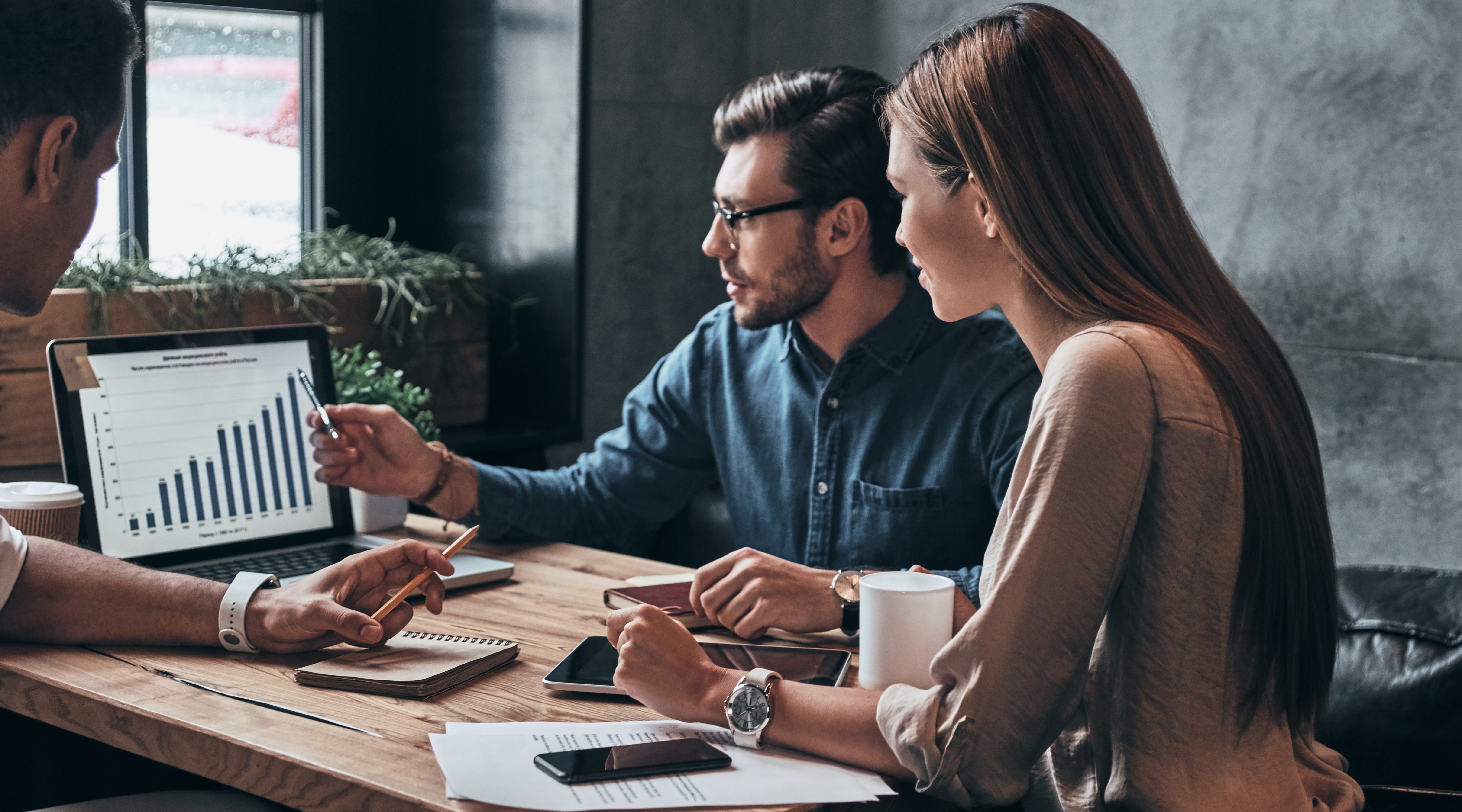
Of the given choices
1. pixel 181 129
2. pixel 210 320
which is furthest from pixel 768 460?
pixel 181 129

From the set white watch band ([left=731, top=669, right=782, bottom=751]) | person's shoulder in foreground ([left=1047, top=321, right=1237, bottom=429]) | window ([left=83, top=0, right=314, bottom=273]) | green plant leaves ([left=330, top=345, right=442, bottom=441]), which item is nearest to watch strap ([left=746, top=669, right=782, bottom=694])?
white watch band ([left=731, top=669, right=782, bottom=751])

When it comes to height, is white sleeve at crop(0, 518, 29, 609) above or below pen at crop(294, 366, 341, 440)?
below

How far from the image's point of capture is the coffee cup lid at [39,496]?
5.18ft

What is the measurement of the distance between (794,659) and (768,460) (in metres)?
0.70

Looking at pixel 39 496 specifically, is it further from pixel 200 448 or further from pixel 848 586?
pixel 848 586

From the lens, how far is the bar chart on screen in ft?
5.62

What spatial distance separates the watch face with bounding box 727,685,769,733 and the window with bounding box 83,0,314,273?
5.87 feet

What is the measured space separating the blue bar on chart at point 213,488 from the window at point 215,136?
0.86 m

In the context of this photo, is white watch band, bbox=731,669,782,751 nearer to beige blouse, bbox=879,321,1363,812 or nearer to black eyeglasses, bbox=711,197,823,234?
beige blouse, bbox=879,321,1363,812

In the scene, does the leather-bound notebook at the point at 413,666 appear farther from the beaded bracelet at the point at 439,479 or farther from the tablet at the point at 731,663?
the beaded bracelet at the point at 439,479

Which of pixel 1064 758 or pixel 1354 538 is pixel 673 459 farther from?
pixel 1354 538

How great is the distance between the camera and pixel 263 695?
1282 millimetres

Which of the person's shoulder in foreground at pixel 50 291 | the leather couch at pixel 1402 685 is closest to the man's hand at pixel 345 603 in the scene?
the person's shoulder in foreground at pixel 50 291

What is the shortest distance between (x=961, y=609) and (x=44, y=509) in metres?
1.16
